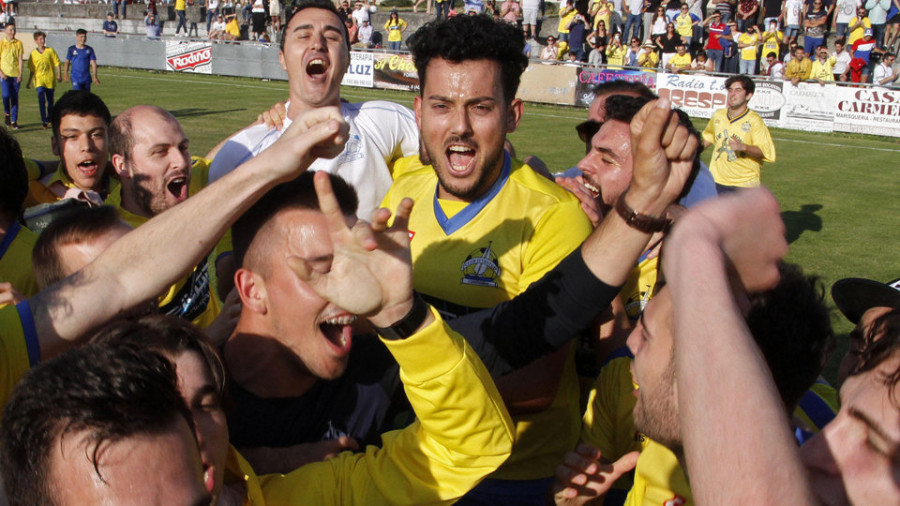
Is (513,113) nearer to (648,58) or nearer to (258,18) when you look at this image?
(648,58)

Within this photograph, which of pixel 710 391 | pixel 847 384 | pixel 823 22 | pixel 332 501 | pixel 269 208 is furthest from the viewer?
pixel 823 22

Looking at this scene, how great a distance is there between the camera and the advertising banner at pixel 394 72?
27.7 meters

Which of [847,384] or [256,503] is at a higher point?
[847,384]

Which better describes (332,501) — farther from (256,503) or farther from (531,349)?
(531,349)

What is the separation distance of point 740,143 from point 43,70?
56.9 ft

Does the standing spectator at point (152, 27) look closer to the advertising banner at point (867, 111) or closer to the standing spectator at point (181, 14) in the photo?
the standing spectator at point (181, 14)

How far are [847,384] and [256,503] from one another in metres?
1.70

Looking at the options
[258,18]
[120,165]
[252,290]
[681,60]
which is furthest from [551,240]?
[258,18]

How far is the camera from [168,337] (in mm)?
2268

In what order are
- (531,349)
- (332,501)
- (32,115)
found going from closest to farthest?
(332,501) → (531,349) → (32,115)

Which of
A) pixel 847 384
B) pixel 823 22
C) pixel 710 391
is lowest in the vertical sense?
pixel 847 384

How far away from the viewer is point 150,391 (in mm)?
1811

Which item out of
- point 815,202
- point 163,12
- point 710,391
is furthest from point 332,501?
point 163,12

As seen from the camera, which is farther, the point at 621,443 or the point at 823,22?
the point at 823,22
